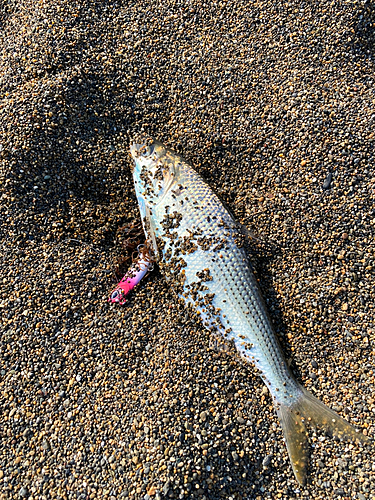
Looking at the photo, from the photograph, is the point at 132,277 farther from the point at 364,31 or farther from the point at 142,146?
the point at 364,31

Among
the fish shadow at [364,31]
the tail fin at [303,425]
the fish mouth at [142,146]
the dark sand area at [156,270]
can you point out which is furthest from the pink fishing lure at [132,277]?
the fish shadow at [364,31]

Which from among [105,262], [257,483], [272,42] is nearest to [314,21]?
[272,42]

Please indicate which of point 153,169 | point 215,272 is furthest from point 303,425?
point 153,169

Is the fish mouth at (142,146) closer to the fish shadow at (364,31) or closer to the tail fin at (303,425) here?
the fish shadow at (364,31)

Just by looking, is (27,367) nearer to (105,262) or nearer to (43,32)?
(105,262)

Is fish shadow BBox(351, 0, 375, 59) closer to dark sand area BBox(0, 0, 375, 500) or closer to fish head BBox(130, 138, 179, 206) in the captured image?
dark sand area BBox(0, 0, 375, 500)
